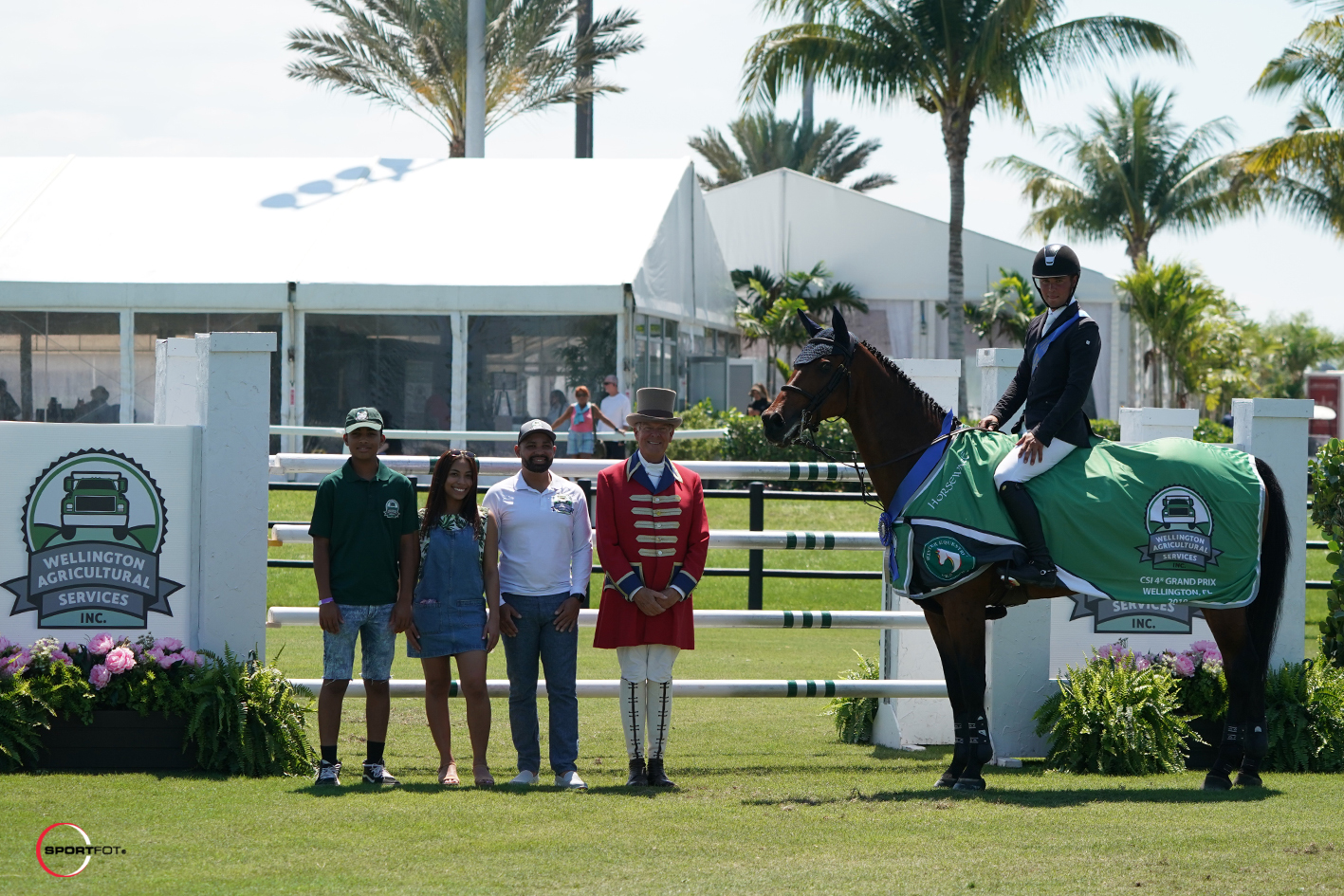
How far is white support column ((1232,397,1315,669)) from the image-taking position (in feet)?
23.4

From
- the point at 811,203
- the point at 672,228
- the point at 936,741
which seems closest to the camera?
the point at 936,741

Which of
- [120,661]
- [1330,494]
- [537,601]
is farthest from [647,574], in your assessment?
[1330,494]

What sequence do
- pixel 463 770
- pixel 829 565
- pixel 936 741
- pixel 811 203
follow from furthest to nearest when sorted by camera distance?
pixel 811 203 → pixel 829 565 → pixel 936 741 → pixel 463 770

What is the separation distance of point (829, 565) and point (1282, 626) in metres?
8.19

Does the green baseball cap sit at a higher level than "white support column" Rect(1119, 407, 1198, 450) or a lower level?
lower

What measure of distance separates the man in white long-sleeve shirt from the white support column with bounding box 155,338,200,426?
2691 millimetres

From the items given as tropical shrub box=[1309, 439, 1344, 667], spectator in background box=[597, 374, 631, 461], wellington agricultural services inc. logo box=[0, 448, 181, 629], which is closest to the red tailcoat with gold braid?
wellington agricultural services inc. logo box=[0, 448, 181, 629]

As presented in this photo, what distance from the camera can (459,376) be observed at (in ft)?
65.7

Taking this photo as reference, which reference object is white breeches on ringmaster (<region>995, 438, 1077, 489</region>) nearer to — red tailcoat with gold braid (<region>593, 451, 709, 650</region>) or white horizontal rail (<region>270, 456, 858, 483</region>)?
white horizontal rail (<region>270, 456, 858, 483</region>)

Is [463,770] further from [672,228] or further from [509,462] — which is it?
[672,228]

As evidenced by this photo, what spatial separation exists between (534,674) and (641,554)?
73 cm

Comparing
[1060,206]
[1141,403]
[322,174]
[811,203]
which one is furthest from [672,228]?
[1060,206]

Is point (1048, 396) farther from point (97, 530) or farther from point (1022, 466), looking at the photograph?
point (97, 530)

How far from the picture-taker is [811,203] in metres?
35.9
